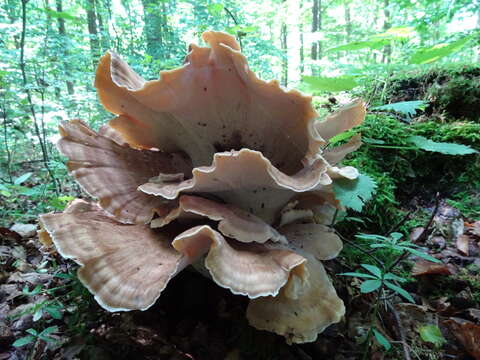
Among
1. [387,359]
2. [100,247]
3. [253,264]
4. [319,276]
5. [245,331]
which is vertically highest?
[100,247]

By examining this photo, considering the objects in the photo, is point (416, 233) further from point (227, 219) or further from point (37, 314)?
point (37, 314)

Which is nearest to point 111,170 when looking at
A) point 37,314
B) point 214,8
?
point 37,314

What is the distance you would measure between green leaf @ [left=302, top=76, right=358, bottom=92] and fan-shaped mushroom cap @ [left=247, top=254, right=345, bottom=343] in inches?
66.6

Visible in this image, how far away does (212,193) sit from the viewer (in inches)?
79.2

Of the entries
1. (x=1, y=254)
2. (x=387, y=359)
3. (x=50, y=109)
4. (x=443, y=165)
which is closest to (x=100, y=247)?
(x=387, y=359)

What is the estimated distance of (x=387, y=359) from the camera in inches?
71.0

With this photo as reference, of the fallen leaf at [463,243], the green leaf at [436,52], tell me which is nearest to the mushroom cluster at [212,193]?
the green leaf at [436,52]

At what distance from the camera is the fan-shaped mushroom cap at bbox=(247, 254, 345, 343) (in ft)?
5.32

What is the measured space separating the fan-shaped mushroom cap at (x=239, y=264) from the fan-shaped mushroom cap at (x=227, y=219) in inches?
3.4

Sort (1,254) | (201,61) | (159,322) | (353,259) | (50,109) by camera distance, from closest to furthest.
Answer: (201,61)
(159,322)
(353,259)
(1,254)
(50,109)

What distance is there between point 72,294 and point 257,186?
1531 mm

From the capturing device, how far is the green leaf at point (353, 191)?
1.92m

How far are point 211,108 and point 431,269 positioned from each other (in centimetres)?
202

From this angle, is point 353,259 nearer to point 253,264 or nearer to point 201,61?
point 253,264
